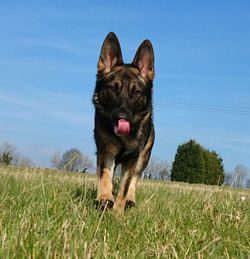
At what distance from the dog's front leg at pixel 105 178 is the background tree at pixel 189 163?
55269 mm

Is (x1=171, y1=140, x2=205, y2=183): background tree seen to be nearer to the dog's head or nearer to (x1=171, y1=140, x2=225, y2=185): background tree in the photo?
(x1=171, y1=140, x2=225, y2=185): background tree

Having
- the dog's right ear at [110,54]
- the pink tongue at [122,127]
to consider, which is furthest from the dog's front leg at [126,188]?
the dog's right ear at [110,54]

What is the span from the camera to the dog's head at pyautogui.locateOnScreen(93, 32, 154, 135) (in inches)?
291

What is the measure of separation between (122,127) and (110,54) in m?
1.49

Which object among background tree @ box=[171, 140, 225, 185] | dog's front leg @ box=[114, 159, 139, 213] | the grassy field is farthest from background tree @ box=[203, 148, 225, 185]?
the grassy field

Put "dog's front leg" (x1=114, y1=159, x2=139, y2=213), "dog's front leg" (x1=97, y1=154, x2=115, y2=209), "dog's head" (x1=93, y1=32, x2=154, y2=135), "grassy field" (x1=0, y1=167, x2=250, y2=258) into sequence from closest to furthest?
"grassy field" (x1=0, y1=167, x2=250, y2=258), "dog's front leg" (x1=97, y1=154, x2=115, y2=209), "dog's head" (x1=93, y1=32, x2=154, y2=135), "dog's front leg" (x1=114, y1=159, x2=139, y2=213)

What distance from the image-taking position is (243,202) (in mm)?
7531

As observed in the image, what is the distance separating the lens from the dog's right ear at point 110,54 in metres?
8.19

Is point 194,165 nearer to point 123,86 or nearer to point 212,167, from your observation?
point 212,167

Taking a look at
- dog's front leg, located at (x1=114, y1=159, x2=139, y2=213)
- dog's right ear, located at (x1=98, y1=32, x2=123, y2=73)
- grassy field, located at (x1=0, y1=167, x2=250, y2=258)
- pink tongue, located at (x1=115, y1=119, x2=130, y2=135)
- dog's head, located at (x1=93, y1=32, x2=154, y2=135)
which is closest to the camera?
grassy field, located at (x1=0, y1=167, x2=250, y2=258)

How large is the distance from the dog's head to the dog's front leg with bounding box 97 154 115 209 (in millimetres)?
527

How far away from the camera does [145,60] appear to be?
8391 millimetres

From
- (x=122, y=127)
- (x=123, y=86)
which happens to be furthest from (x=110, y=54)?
(x=122, y=127)

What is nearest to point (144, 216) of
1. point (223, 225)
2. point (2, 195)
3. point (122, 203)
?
point (223, 225)
